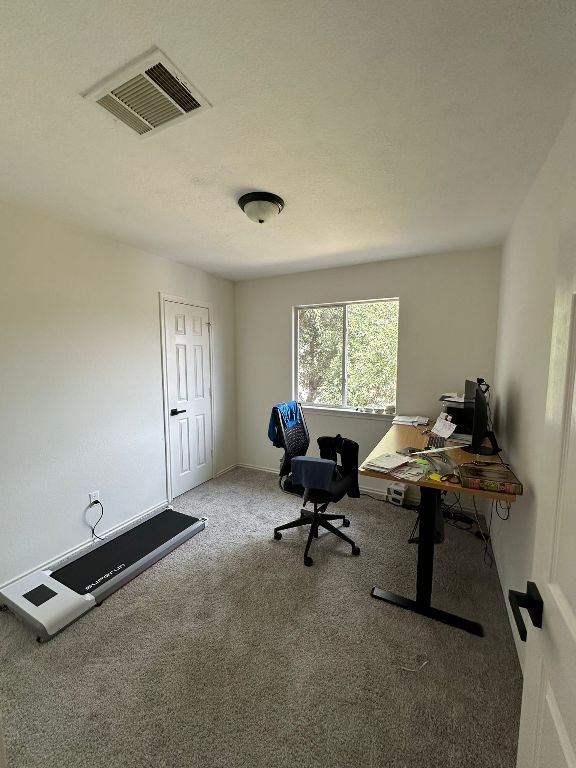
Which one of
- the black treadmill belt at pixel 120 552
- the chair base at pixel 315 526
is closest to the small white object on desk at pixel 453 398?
the chair base at pixel 315 526

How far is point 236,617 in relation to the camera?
1.88m

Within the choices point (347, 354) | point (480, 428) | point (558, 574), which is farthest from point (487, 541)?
point (558, 574)

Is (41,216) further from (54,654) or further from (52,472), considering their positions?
(54,654)

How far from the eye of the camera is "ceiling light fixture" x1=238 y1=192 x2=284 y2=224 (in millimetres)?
1935

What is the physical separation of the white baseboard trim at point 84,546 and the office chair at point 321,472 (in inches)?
52.5

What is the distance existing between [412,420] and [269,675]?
2.32 metres

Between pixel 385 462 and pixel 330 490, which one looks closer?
pixel 385 462

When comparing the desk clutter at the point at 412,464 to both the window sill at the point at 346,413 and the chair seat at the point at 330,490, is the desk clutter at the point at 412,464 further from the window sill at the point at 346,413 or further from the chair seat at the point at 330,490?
the window sill at the point at 346,413

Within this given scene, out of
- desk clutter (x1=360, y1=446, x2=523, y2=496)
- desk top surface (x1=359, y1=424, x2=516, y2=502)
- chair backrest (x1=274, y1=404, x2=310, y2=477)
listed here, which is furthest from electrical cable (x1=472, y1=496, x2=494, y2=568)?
chair backrest (x1=274, y1=404, x2=310, y2=477)

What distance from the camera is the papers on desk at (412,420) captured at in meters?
3.07

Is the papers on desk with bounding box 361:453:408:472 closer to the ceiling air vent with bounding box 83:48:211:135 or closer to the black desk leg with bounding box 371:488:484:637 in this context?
the black desk leg with bounding box 371:488:484:637

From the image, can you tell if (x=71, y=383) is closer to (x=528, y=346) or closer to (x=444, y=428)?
(x=444, y=428)

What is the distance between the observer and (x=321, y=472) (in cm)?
220

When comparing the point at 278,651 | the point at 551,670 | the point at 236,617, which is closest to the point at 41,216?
the point at 236,617
